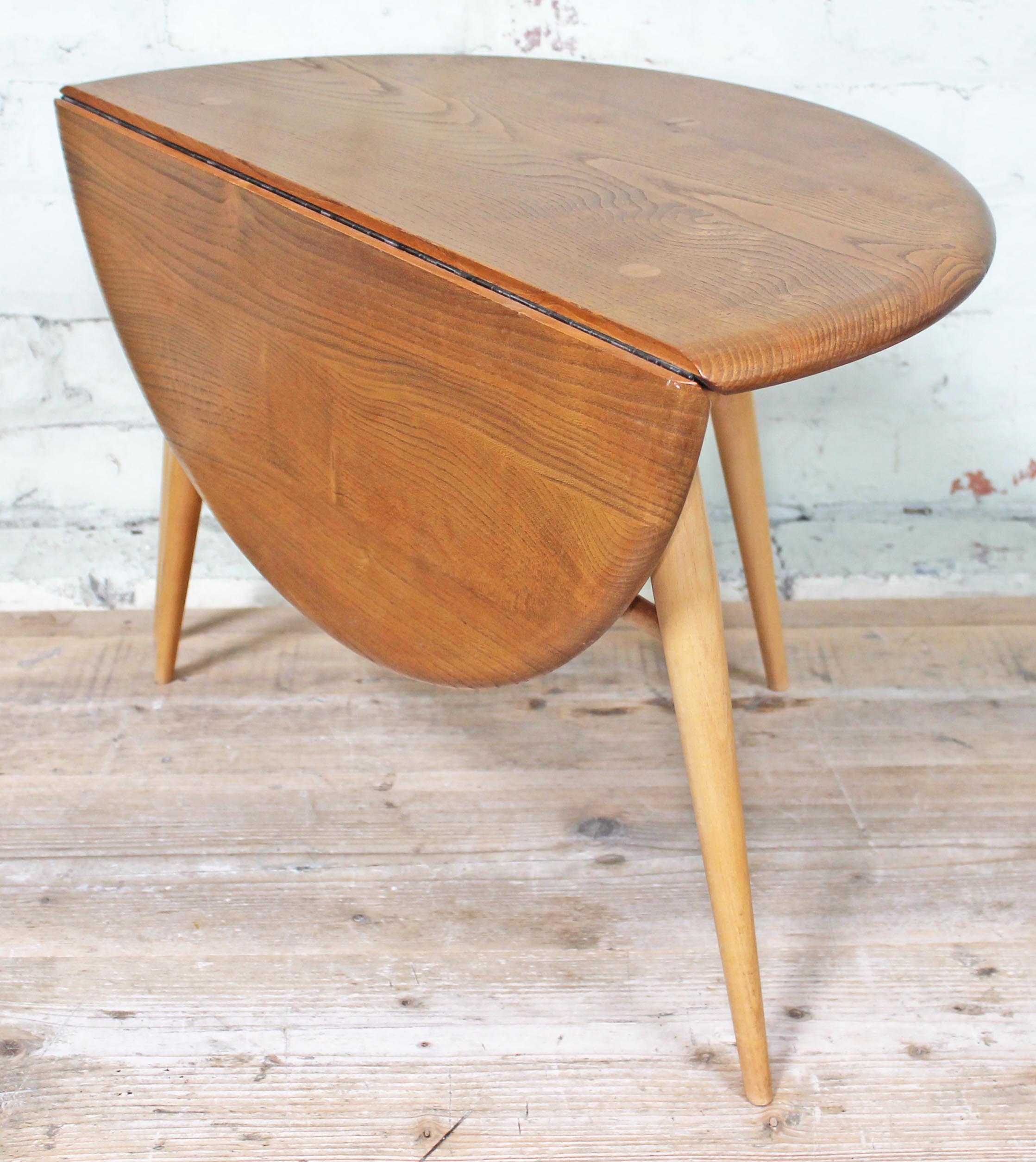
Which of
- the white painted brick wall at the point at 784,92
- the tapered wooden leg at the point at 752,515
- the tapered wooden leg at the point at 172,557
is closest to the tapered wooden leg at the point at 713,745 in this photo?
the tapered wooden leg at the point at 752,515

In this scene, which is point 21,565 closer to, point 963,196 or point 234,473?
point 234,473

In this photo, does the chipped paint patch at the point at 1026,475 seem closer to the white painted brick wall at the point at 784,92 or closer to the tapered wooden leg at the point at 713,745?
the white painted brick wall at the point at 784,92

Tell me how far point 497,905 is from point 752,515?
0.51 meters

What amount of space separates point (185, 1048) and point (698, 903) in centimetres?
47

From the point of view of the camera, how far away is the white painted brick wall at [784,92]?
139cm

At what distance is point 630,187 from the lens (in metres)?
0.90

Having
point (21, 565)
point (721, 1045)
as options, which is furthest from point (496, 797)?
point (21, 565)

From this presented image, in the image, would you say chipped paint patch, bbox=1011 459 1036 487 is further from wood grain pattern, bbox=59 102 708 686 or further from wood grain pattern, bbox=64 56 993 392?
wood grain pattern, bbox=59 102 708 686

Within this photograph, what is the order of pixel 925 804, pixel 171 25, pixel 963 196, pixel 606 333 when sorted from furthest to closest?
1. pixel 171 25
2. pixel 925 804
3. pixel 963 196
4. pixel 606 333

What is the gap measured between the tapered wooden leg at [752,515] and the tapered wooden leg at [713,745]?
0.38 m

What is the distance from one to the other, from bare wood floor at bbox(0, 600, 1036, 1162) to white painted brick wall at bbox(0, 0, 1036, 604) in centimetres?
22

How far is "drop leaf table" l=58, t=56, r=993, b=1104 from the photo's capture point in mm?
698

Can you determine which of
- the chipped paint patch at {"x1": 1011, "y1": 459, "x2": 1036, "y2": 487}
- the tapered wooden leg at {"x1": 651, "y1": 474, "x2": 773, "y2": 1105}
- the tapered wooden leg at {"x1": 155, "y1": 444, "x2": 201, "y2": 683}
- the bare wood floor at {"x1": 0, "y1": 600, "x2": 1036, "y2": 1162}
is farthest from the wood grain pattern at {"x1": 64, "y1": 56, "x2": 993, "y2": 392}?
the chipped paint patch at {"x1": 1011, "y1": 459, "x2": 1036, "y2": 487}

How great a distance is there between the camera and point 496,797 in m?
1.23
